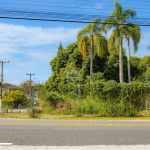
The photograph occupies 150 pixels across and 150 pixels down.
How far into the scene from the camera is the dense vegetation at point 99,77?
1995cm

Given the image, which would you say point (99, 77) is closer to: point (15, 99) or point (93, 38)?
point (93, 38)

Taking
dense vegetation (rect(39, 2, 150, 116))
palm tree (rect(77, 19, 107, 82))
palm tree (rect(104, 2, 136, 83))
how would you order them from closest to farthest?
1. dense vegetation (rect(39, 2, 150, 116))
2. palm tree (rect(104, 2, 136, 83))
3. palm tree (rect(77, 19, 107, 82))

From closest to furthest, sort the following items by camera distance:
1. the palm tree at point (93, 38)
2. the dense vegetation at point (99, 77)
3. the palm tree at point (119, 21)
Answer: the dense vegetation at point (99, 77) → the palm tree at point (119, 21) → the palm tree at point (93, 38)

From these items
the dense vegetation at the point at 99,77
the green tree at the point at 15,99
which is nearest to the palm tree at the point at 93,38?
the dense vegetation at the point at 99,77

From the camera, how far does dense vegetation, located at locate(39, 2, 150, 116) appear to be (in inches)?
786

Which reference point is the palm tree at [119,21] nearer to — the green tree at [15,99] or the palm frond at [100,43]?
the palm frond at [100,43]

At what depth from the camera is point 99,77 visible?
124ft
